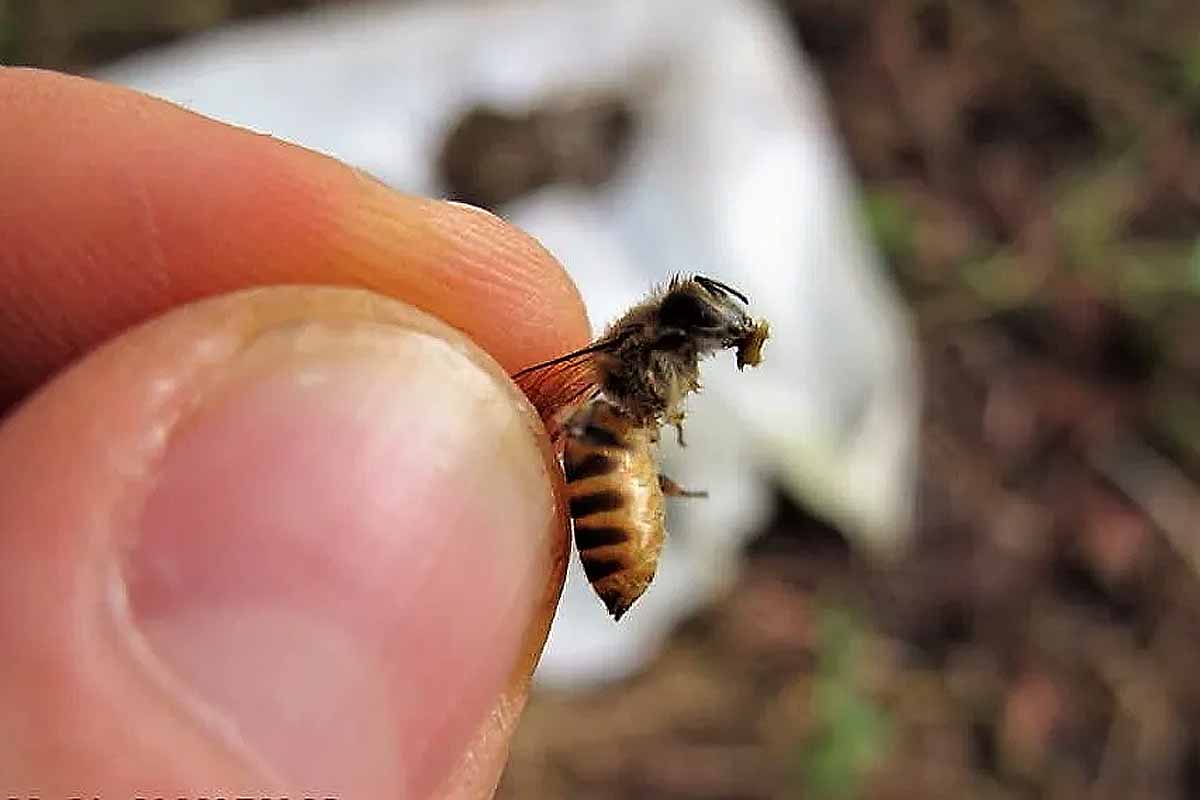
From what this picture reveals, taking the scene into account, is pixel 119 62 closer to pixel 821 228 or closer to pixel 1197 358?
pixel 821 228

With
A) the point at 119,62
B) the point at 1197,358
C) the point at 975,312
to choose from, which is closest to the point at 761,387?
the point at 975,312

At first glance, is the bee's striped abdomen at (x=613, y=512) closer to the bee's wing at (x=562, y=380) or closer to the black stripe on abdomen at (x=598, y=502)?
the black stripe on abdomen at (x=598, y=502)

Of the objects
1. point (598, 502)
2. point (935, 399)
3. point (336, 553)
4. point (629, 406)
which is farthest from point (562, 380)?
point (935, 399)

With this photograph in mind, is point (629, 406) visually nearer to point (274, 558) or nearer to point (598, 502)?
point (598, 502)

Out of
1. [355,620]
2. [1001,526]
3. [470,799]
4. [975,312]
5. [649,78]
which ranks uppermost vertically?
[355,620]

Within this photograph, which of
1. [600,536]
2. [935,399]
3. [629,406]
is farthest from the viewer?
[935,399]

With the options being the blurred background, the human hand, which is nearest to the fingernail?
the human hand
